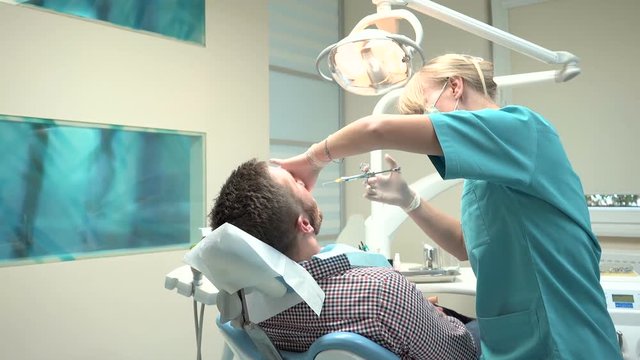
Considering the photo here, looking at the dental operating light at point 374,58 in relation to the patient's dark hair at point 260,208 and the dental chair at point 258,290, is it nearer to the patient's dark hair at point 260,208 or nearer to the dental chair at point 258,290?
the patient's dark hair at point 260,208

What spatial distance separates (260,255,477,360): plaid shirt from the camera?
2.81 ft

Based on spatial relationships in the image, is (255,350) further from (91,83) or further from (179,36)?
(179,36)

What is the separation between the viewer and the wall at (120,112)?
1788 millimetres

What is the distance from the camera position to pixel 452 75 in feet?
3.66

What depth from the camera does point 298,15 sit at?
11.1 ft

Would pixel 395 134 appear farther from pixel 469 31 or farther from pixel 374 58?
pixel 469 31

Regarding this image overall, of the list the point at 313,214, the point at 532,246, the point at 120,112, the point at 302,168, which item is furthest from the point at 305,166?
the point at 120,112

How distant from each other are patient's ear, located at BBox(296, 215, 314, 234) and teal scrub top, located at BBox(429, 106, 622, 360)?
318mm

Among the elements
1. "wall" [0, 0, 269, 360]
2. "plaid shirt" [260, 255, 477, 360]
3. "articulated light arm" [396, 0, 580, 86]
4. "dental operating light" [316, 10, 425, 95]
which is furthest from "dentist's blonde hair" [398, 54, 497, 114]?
"wall" [0, 0, 269, 360]

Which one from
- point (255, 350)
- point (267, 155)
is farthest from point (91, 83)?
point (255, 350)

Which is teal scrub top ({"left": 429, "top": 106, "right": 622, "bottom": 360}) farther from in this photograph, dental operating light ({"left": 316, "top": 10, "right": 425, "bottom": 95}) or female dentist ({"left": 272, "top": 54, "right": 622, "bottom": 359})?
dental operating light ({"left": 316, "top": 10, "right": 425, "bottom": 95})

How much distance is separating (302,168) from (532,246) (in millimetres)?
477

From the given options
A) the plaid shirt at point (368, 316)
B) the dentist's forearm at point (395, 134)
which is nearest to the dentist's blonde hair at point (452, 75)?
the dentist's forearm at point (395, 134)

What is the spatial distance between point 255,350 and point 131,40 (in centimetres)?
164
